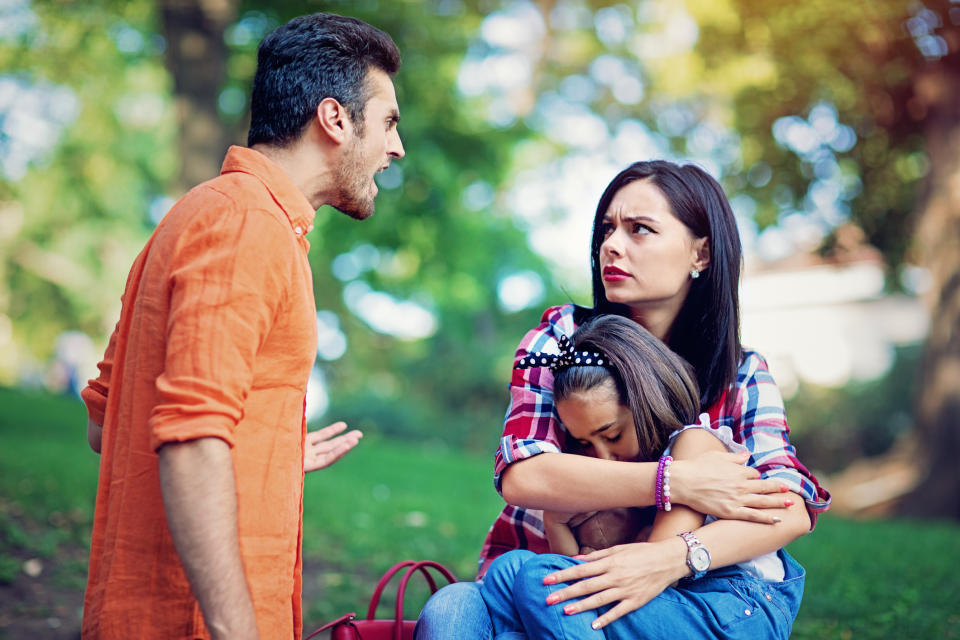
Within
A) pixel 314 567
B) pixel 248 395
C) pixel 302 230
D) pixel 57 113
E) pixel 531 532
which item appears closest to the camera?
pixel 248 395

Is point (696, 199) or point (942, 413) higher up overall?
point (696, 199)

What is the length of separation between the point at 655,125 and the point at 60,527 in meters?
17.6

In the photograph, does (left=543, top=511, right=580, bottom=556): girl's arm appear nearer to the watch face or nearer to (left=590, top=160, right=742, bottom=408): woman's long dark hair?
the watch face

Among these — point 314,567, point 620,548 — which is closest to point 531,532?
point 620,548

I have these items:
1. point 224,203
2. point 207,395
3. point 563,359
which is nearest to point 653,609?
point 563,359

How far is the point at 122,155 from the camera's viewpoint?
18859mm

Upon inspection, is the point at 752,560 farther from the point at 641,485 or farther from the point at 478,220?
the point at 478,220

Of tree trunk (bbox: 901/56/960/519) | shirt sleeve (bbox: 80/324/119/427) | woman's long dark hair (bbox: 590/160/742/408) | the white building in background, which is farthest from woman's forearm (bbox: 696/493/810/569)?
the white building in background

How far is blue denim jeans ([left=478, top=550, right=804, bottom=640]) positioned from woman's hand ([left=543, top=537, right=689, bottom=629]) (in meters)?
0.03

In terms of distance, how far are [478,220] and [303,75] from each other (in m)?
12.1

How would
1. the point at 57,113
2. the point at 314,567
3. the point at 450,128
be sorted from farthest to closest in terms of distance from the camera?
the point at 57,113, the point at 450,128, the point at 314,567

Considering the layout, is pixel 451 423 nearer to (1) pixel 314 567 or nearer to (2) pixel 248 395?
(1) pixel 314 567

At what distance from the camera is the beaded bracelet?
239 centimetres

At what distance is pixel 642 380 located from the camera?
258 cm
